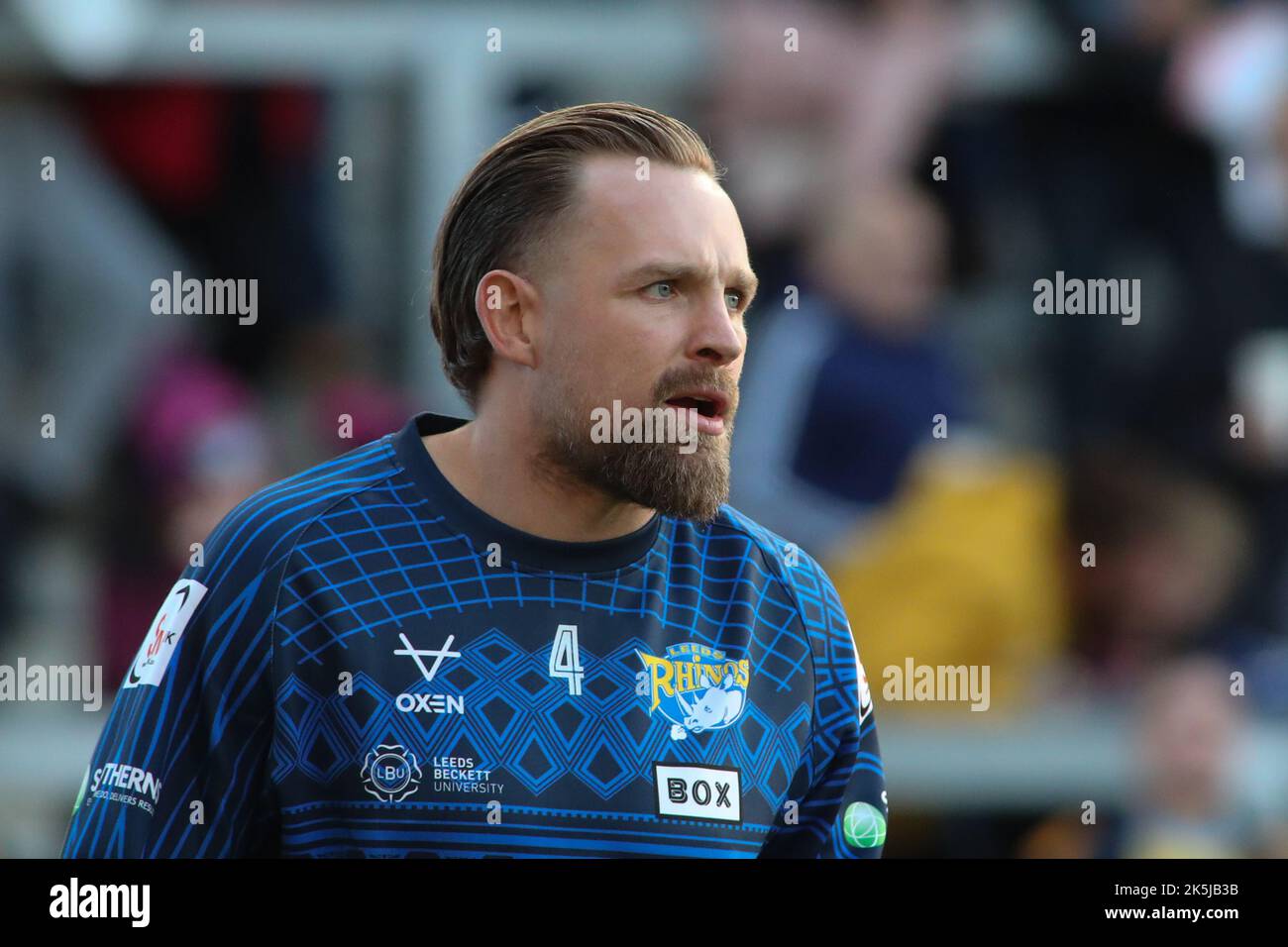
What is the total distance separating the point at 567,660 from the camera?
279 cm

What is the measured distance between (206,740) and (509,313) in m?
0.81

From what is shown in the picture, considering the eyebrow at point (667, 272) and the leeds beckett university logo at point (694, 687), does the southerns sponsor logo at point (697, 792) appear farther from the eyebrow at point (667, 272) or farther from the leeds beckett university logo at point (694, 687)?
the eyebrow at point (667, 272)

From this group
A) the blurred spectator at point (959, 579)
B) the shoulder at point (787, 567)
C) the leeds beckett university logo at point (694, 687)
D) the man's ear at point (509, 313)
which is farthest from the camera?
the blurred spectator at point (959, 579)

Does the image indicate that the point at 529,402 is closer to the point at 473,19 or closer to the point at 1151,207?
the point at 473,19

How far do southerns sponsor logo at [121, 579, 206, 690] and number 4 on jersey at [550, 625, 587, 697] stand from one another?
542 millimetres

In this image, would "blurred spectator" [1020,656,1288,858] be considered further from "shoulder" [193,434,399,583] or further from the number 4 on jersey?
"shoulder" [193,434,399,583]

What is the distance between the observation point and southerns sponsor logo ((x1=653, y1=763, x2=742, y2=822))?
109 inches

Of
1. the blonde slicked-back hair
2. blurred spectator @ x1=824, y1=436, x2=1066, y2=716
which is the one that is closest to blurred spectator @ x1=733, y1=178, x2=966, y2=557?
blurred spectator @ x1=824, y1=436, x2=1066, y2=716

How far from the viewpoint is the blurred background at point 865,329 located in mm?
5965

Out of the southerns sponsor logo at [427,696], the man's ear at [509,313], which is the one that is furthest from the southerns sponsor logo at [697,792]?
the man's ear at [509,313]

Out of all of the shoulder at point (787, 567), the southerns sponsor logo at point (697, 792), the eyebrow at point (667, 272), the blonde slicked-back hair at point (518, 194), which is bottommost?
the southerns sponsor logo at point (697, 792)

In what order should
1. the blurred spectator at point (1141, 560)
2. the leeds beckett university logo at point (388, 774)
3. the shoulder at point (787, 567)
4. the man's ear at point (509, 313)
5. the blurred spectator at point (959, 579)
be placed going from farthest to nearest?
the blurred spectator at point (1141, 560)
the blurred spectator at point (959, 579)
the shoulder at point (787, 567)
the man's ear at point (509, 313)
the leeds beckett university logo at point (388, 774)
